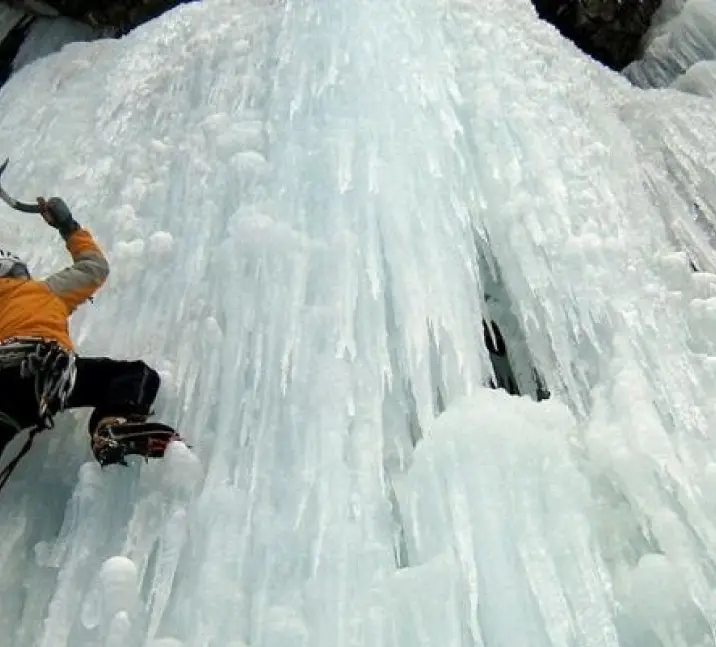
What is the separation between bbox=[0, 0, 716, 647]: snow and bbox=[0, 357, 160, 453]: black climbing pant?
0.11 m

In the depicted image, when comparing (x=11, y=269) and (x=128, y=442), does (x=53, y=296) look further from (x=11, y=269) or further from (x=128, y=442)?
(x=128, y=442)

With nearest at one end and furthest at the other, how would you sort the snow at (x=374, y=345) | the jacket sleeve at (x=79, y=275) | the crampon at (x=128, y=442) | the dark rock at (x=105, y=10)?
the snow at (x=374, y=345) → the crampon at (x=128, y=442) → the jacket sleeve at (x=79, y=275) → the dark rock at (x=105, y=10)

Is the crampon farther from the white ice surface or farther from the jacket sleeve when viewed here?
the white ice surface

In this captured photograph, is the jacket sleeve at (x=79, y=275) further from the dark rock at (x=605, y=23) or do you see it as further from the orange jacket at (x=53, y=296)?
the dark rock at (x=605, y=23)

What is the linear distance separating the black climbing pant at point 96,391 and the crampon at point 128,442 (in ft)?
0.17

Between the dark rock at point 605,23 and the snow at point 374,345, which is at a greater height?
the snow at point 374,345

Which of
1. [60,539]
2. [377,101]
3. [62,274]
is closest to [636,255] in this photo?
[377,101]

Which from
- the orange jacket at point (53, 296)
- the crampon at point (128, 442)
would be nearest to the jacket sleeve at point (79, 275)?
the orange jacket at point (53, 296)

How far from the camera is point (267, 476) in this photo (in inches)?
93.0

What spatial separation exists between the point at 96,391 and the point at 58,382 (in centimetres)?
11

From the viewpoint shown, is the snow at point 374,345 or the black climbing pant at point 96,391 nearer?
the snow at point 374,345

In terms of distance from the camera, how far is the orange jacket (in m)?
2.46

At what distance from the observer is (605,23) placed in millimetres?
6082

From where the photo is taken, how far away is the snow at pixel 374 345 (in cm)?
212
